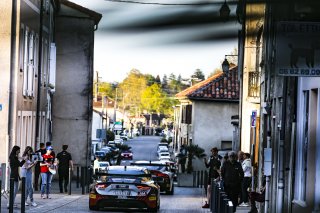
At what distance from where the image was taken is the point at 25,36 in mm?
2764

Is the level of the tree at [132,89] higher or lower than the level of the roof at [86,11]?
lower

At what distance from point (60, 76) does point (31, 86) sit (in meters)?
0.34

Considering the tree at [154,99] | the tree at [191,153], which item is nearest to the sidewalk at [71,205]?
the tree at [191,153]

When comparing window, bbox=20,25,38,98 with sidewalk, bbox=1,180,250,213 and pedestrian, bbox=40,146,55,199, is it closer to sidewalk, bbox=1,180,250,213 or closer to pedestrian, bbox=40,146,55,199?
sidewalk, bbox=1,180,250,213

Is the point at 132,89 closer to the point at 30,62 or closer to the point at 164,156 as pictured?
the point at 30,62

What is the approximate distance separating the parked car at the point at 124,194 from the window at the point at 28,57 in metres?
21.7

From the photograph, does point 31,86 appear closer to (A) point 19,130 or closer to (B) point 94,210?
(A) point 19,130

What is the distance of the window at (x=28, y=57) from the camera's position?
2.74 meters

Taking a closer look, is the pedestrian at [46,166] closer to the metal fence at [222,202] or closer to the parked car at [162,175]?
the metal fence at [222,202]

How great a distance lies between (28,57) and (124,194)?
877 inches

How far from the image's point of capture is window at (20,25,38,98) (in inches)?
108

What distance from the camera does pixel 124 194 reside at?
24984mm

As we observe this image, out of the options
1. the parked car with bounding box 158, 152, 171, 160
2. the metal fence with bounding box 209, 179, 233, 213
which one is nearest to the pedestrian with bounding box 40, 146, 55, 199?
the metal fence with bounding box 209, 179, 233, 213

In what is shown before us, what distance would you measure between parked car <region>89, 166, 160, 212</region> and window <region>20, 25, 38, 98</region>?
855 inches
